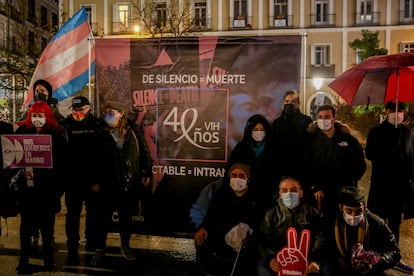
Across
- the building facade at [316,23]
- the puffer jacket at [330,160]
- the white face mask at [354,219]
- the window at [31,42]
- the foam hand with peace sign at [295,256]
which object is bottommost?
the foam hand with peace sign at [295,256]

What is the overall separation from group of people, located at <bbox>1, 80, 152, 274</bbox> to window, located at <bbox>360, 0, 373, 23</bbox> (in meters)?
32.0

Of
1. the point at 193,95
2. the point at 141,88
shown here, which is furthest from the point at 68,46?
the point at 193,95

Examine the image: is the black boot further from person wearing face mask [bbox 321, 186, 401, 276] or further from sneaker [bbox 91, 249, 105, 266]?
person wearing face mask [bbox 321, 186, 401, 276]

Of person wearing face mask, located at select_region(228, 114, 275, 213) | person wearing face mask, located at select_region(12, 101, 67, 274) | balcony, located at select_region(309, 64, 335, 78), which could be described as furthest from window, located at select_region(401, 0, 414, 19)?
person wearing face mask, located at select_region(12, 101, 67, 274)

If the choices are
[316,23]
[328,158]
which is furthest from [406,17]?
[328,158]

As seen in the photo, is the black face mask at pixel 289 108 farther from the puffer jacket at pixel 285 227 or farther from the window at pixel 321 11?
the window at pixel 321 11

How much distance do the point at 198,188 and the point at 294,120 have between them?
1.29 m

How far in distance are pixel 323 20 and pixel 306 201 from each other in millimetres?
32177

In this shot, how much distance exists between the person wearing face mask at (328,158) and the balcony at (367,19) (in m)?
31.2

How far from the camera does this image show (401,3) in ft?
109

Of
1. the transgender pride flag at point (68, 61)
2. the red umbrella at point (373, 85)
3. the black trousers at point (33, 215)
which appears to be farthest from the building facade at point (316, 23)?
the black trousers at point (33, 215)

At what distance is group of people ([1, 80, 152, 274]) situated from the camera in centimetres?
496

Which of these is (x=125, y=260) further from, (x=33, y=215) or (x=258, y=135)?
(x=258, y=135)

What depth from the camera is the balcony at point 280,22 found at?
34.6 meters
